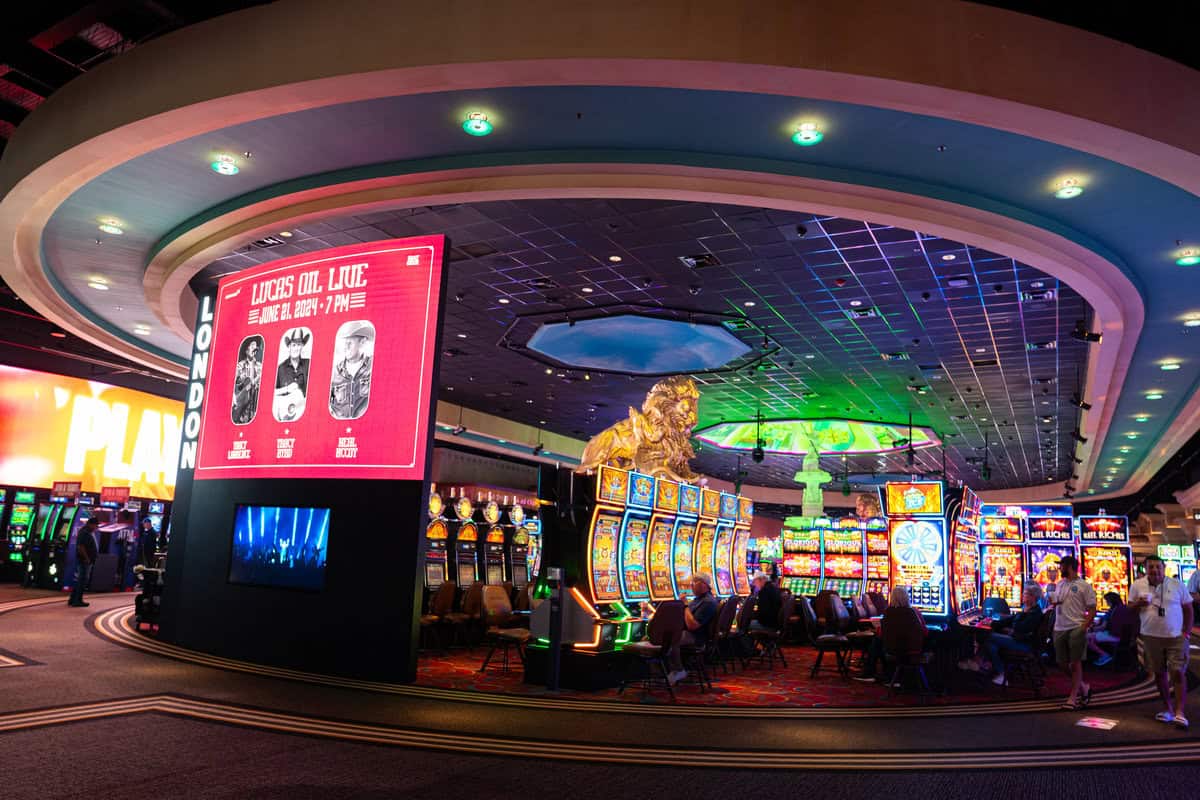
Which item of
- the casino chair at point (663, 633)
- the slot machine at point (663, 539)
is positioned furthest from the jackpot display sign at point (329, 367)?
the slot machine at point (663, 539)

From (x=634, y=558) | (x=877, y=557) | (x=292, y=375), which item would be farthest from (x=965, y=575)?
(x=292, y=375)

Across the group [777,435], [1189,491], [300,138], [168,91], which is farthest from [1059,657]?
[1189,491]

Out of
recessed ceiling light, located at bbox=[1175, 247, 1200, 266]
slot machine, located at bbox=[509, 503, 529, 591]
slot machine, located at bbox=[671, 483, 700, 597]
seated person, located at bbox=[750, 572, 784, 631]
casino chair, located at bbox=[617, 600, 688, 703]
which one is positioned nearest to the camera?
casino chair, located at bbox=[617, 600, 688, 703]

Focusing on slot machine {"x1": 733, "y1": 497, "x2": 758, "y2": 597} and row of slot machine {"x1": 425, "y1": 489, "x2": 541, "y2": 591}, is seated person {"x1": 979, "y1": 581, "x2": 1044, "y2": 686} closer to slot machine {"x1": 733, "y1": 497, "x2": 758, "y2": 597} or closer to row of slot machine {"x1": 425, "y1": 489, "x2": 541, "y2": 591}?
slot machine {"x1": 733, "y1": 497, "x2": 758, "y2": 597}

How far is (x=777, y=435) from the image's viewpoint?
64.0 feet

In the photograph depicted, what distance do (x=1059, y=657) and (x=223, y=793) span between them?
21.5 ft

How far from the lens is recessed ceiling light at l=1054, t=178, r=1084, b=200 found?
6309 millimetres

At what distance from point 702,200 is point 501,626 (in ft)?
14.4

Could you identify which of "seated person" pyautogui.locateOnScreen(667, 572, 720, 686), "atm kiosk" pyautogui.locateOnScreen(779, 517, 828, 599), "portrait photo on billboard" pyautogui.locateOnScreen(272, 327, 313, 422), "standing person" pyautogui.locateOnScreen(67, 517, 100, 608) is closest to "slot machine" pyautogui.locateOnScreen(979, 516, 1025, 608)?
"atm kiosk" pyautogui.locateOnScreen(779, 517, 828, 599)

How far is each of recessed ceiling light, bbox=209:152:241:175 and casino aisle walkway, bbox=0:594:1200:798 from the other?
409cm

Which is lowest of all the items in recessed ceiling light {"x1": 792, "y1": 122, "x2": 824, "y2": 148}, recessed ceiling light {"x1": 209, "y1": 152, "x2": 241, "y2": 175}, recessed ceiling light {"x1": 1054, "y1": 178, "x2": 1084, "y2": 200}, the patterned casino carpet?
the patterned casino carpet

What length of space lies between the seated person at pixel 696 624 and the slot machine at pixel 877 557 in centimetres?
532

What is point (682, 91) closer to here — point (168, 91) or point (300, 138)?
point (300, 138)

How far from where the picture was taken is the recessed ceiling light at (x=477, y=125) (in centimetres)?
602
